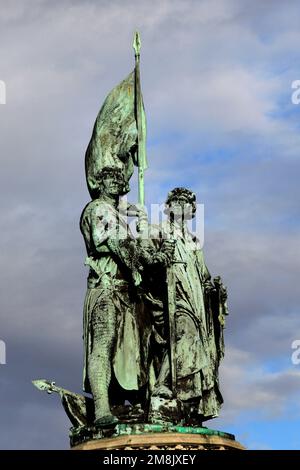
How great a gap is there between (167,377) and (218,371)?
1.52m

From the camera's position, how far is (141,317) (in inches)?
911

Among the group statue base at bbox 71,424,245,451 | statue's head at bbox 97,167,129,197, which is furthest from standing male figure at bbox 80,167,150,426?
statue base at bbox 71,424,245,451

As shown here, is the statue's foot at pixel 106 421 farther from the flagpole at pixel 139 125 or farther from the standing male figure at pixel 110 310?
the flagpole at pixel 139 125

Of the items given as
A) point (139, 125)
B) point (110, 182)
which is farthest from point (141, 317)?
point (139, 125)

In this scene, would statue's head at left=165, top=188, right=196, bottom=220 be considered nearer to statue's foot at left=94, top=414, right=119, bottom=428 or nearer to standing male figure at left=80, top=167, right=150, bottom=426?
standing male figure at left=80, top=167, right=150, bottom=426

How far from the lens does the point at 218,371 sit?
931 inches

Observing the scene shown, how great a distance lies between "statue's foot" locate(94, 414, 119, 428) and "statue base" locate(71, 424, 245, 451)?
8cm

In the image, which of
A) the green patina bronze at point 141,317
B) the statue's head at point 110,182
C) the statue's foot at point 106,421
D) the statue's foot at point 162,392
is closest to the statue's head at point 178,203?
the green patina bronze at point 141,317

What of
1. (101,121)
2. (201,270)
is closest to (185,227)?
(201,270)

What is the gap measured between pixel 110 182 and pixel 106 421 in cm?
424

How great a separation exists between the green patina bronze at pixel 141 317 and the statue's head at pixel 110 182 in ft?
0.06
